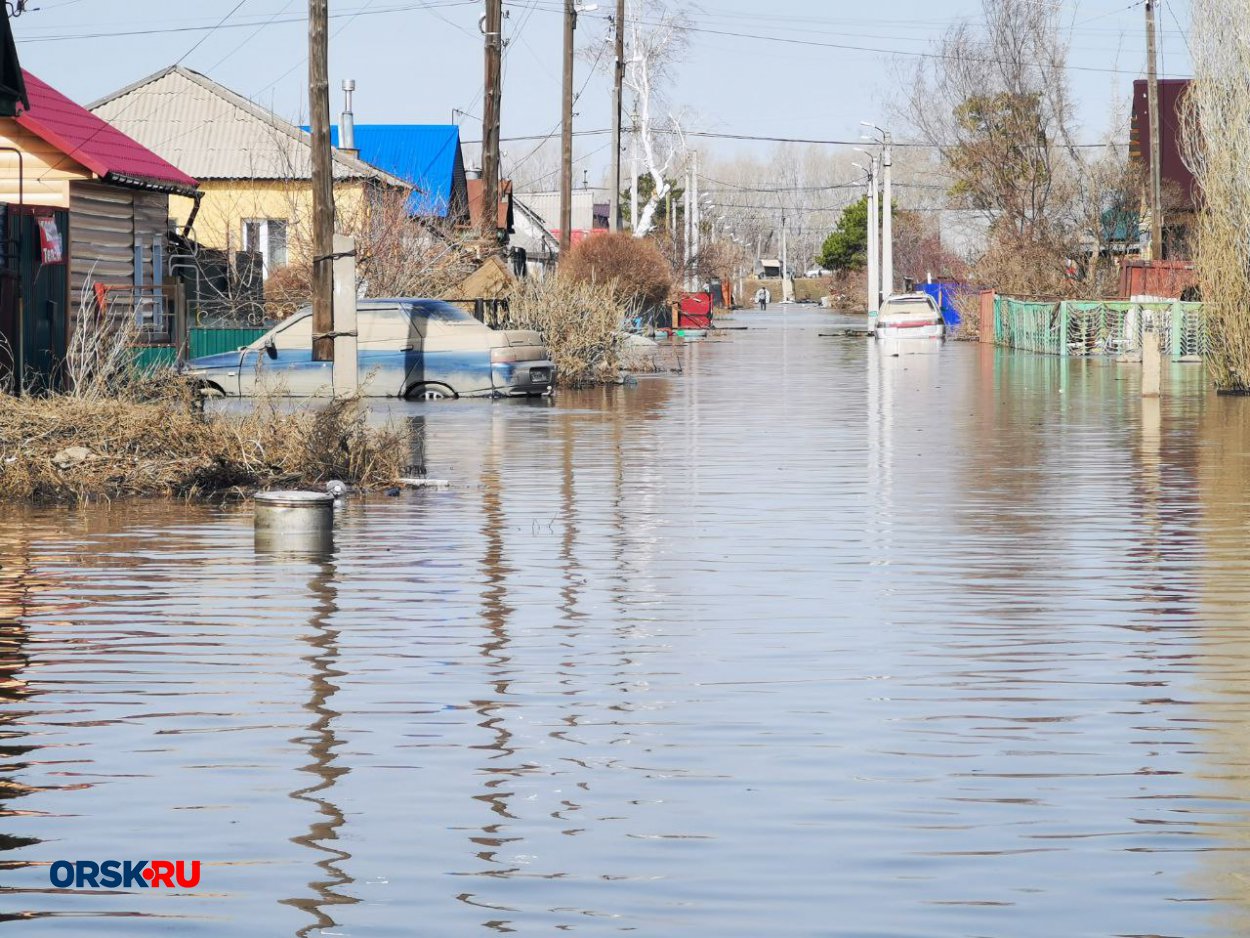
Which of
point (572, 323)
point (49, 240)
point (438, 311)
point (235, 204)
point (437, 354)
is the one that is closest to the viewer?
point (49, 240)

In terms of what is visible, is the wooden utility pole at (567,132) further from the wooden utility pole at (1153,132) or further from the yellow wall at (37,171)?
the yellow wall at (37,171)

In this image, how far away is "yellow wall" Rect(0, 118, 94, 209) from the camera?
31.8 m

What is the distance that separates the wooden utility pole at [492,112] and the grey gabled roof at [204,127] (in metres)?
16.8

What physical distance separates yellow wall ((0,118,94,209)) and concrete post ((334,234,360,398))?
1095cm

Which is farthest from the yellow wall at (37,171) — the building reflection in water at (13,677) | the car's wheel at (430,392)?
the building reflection in water at (13,677)

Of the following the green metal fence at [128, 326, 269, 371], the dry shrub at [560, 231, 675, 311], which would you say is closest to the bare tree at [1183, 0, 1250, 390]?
the green metal fence at [128, 326, 269, 371]

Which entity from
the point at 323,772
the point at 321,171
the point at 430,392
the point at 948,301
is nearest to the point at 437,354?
the point at 430,392

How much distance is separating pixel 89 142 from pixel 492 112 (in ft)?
31.1

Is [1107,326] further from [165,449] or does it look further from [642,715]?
[642,715]

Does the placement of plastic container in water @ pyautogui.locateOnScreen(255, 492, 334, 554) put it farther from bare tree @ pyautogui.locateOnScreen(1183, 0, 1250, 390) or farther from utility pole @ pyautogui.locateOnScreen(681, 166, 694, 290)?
utility pole @ pyautogui.locateOnScreen(681, 166, 694, 290)

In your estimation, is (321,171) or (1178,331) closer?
(321,171)

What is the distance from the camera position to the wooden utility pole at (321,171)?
24.3 meters

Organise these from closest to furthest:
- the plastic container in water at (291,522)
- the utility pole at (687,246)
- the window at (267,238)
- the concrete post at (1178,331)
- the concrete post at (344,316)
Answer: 1. the plastic container in water at (291,522)
2. the concrete post at (344,316)
3. the concrete post at (1178,331)
4. the window at (267,238)
5. the utility pole at (687,246)

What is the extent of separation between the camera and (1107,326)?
170 ft
